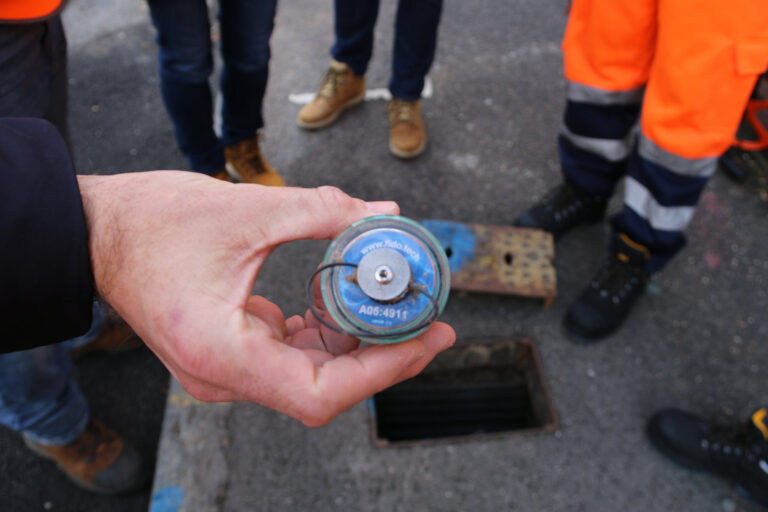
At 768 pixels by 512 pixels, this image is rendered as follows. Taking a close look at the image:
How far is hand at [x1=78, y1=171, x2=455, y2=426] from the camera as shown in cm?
90

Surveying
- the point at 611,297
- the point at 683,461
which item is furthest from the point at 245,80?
the point at 683,461

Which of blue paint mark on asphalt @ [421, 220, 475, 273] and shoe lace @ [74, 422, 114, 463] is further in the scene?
blue paint mark on asphalt @ [421, 220, 475, 273]

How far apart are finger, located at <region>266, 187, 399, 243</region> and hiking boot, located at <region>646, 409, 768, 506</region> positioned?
1.73 m

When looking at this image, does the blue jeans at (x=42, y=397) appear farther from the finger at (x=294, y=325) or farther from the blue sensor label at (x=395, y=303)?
the blue sensor label at (x=395, y=303)

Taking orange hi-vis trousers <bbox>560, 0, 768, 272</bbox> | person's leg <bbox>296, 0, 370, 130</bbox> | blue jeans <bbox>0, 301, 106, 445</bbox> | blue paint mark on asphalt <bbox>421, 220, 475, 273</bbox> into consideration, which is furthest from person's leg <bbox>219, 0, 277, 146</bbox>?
orange hi-vis trousers <bbox>560, 0, 768, 272</bbox>

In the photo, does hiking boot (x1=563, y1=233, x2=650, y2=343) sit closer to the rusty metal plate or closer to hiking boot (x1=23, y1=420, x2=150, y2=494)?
the rusty metal plate

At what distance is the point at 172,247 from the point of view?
94 centimetres

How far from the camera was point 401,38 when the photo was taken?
2.64 meters

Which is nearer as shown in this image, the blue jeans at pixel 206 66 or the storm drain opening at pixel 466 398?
the blue jeans at pixel 206 66

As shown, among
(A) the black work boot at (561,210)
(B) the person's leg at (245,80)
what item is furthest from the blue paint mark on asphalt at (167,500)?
(A) the black work boot at (561,210)

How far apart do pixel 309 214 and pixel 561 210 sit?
6.21 ft

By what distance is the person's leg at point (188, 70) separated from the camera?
188 cm

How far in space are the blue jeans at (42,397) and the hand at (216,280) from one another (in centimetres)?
75

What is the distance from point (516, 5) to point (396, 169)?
89.3 inches
